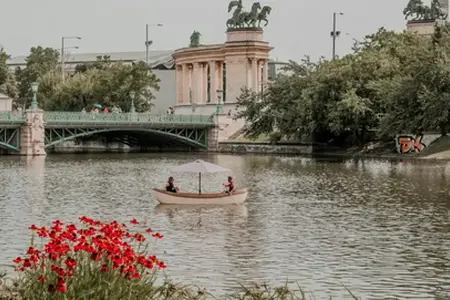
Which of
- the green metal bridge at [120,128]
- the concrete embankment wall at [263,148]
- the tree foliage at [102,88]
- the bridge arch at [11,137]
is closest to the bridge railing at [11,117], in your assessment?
the green metal bridge at [120,128]

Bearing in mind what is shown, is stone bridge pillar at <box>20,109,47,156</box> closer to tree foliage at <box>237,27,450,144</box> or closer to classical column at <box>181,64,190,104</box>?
tree foliage at <box>237,27,450,144</box>

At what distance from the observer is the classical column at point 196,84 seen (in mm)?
136875

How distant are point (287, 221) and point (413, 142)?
47.7m

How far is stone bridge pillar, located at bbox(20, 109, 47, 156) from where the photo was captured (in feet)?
297

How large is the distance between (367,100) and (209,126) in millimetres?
23327

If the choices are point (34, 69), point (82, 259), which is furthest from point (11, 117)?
point (82, 259)

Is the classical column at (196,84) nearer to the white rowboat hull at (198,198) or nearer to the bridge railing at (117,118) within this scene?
the bridge railing at (117,118)

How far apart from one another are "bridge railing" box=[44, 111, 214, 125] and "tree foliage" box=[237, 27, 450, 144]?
4717mm

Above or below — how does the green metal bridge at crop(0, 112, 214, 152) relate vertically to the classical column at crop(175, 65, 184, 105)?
below

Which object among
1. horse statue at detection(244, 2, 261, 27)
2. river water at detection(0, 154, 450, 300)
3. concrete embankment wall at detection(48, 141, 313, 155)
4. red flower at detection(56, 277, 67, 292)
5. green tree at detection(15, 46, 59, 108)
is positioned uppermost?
horse statue at detection(244, 2, 261, 27)

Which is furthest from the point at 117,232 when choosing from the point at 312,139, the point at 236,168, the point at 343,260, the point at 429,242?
the point at 312,139

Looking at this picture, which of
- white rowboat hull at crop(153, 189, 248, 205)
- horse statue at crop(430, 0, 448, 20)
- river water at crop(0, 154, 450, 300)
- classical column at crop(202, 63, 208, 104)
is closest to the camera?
river water at crop(0, 154, 450, 300)

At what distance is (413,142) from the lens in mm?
84188

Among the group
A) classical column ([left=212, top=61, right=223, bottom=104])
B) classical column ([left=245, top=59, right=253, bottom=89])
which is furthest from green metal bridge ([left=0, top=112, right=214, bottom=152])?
classical column ([left=212, top=61, right=223, bottom=104])
